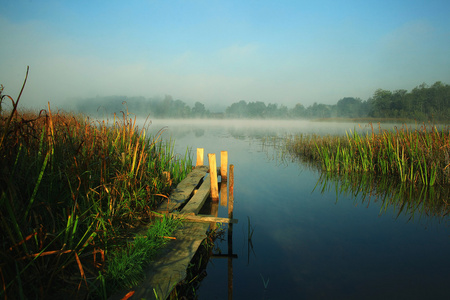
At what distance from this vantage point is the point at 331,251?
4820 millimetres

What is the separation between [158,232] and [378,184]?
25.4 ft

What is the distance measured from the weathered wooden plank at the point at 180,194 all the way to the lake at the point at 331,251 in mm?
1096

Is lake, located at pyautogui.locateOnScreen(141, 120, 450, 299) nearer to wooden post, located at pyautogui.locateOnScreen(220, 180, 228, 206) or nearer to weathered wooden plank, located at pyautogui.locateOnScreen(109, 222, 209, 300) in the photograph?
wooden post, located at pyautogui.locateOnScreen(220, 180, 228, 206)

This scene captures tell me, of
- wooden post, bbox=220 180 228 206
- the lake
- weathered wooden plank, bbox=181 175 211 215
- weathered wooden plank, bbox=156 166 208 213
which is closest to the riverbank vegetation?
weathered wooden plank, bbox=156 166 208 213

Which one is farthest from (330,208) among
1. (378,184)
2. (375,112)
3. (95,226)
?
(375,112)

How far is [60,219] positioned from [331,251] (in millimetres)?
4573

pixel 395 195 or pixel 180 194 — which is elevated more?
pixel 180 194

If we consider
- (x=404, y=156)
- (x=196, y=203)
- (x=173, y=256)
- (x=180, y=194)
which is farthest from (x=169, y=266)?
(x=404, y=156)

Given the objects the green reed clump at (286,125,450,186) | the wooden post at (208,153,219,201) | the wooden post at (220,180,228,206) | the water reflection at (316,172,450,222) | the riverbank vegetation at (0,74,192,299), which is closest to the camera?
the riverbank vegetation at (0,74,192,299)

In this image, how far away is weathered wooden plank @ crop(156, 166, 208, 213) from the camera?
4414 millimetres

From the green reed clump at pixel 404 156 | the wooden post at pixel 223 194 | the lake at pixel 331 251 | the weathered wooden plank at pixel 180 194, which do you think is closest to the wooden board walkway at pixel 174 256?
the weathered wooden plank at pixel 180 194

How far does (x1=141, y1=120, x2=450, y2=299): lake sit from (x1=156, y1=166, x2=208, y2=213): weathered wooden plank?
1.10m

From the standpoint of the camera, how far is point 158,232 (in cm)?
332

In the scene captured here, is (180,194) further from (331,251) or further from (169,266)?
(331,251)
